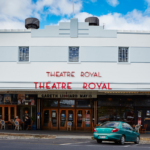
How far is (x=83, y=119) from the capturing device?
76.0 feet

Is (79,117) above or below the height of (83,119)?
above

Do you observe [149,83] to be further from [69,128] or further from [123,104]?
[69,128]

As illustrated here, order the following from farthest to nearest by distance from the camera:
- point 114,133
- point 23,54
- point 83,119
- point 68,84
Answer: point 83,119, point 23,54, point 68,84, point 114,133

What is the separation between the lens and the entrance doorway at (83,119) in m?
23.1

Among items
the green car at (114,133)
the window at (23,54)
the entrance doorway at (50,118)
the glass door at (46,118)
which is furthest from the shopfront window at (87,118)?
the green car at (114,133)

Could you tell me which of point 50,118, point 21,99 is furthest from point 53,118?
point 21,99

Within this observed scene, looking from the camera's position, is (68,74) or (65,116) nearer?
(68,74)

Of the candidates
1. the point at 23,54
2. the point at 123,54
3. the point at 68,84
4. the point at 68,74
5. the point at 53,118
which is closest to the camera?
the point at 68,84

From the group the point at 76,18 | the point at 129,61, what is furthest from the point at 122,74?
the point at 76,18

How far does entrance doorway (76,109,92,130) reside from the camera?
909 inches

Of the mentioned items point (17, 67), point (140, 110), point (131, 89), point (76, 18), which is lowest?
point (140, 110)

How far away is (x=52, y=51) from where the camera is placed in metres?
20.2

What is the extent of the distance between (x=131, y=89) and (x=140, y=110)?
3.75 m

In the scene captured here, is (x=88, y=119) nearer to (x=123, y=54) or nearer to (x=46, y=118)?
(x=46, y=118)
